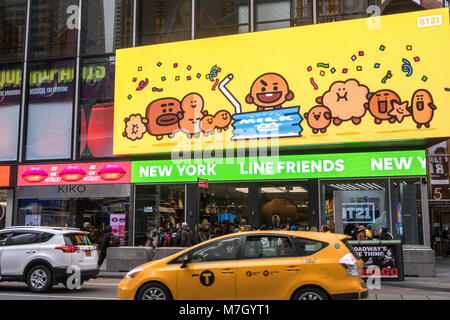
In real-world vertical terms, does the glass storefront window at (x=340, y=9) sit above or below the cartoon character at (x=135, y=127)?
above

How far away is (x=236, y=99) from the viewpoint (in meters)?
20.1

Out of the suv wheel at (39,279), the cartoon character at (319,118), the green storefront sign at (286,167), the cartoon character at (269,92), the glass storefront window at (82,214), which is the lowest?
the suv wheel at (39,279)

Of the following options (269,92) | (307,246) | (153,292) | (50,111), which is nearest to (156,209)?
(269,92)

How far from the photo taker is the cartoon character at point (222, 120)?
20.1 m

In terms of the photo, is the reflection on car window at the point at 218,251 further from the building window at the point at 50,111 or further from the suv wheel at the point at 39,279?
the building window at the point at 50,111

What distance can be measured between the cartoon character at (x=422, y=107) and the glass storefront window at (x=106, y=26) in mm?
13290

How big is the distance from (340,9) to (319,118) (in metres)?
5.92

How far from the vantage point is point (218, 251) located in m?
8.93

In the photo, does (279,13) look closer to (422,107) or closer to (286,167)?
(286,167)

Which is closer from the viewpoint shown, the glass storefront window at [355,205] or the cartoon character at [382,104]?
the cartoon character at [382,104]

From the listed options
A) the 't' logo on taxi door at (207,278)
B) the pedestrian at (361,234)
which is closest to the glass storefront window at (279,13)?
the pedestrian at (361,234)

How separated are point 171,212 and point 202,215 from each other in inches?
56.2

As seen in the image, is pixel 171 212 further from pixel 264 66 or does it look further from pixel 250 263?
pixel 250 263

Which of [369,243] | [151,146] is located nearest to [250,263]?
[369,243]
